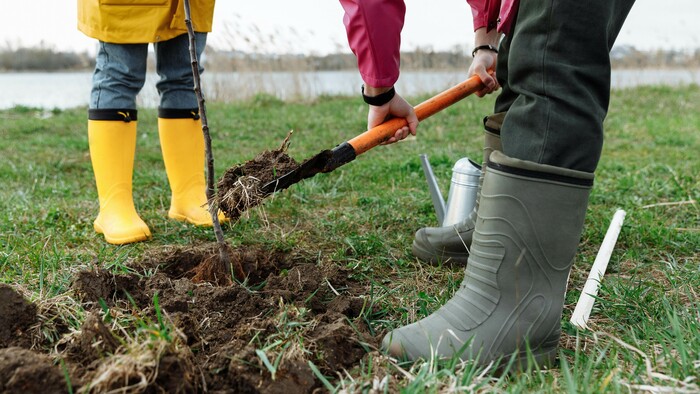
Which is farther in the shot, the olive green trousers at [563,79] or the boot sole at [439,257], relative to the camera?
the boot sole at [439,257]

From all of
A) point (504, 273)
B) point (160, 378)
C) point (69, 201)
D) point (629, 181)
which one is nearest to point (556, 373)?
point (504, 273)

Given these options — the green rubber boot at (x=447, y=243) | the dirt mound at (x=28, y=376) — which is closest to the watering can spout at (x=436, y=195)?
the green rubber boot at (x=447, y=243)

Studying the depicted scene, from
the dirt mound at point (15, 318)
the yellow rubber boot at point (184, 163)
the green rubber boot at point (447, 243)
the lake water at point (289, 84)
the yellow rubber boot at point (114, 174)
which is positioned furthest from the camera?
the lake water at point (289, 84)

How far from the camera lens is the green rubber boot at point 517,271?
5.15ft

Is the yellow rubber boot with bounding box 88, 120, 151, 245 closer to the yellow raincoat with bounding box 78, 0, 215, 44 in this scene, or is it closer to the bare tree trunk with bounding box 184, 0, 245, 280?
the yellow raincoat with bounding box 78, 0, 215, 44

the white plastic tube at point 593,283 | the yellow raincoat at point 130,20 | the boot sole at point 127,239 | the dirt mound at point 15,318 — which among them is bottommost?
the boot sole at point 127,239

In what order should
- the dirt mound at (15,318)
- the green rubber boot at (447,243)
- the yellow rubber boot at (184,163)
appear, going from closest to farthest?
the dirt mound at (15,318)
the green rubber boot at (447,243)
the yellow rubber boot at (184,163)

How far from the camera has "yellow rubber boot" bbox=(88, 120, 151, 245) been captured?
9.19 ft

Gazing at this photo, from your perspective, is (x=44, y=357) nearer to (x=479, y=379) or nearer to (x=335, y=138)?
(x=479, y=379)

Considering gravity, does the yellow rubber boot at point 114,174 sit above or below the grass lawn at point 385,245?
above

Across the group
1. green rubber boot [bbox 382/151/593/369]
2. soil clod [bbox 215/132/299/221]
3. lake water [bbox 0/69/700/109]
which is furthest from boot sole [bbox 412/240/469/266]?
lake water [bbox 0/69/700/109]

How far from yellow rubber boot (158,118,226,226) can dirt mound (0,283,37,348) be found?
4.59 feet

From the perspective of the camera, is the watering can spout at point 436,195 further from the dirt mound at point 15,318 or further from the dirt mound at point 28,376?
the dirt mound at point 28,376

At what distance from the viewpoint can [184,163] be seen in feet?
10.1
